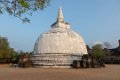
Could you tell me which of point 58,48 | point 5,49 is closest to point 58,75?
point 58,48

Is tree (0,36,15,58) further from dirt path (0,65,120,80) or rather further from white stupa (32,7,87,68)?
dirt path (0,65,120,80)

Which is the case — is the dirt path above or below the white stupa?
below

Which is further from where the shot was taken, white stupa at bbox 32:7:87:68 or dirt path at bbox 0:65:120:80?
white stupa at bbox 32:7:87:68

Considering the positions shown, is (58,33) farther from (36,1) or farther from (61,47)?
(36,1)

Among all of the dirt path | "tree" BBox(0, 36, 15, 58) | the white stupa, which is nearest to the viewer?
the dirt path

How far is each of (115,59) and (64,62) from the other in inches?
1057

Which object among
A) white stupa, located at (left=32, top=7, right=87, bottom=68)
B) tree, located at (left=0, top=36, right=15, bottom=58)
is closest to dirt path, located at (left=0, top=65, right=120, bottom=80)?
white stupa, located at (left=32, top=7, right=87, bottom=68)

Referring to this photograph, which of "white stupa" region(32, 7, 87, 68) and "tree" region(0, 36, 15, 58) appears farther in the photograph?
"tree" region(0, 36, 15, 58)

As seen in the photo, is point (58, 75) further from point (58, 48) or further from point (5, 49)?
point (5, 49)

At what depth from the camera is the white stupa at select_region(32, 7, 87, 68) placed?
45250 mm

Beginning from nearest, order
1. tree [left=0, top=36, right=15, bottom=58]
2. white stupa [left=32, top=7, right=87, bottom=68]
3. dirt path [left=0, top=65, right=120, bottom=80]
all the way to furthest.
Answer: dirt path [left=0, top=65, right=120, bottom=80] < white stupa [left=32, top=7, right=87, bottom=68] < tree [left=0, top=36, right=15, bottom=58]

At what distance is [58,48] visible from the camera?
155ft

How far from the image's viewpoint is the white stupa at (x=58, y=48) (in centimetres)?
4525

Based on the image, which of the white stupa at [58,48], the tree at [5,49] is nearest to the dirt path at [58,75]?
the white stupa at [58,48]
